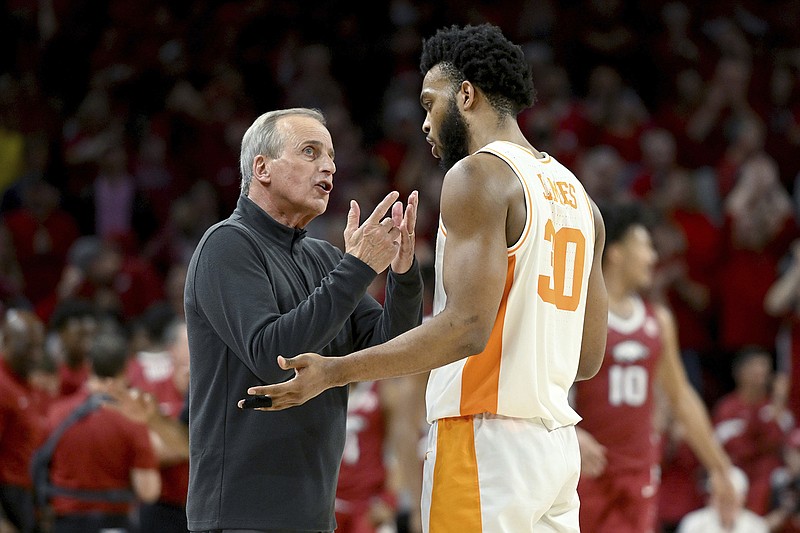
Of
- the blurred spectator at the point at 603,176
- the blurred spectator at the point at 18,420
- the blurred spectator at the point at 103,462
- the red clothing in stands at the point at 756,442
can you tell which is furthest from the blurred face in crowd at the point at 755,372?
the blurred spectator at the point at 18,420

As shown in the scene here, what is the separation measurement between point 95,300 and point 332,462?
25.9 feet

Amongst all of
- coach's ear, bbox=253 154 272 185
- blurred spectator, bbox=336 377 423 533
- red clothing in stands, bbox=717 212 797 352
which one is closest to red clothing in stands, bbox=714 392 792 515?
red clothing in stands, bbox=717 212 797 352

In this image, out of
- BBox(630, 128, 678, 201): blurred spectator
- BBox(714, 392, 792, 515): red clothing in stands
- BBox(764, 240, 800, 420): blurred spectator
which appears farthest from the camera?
BBox(630, 128, 678, 201): blurred spectator

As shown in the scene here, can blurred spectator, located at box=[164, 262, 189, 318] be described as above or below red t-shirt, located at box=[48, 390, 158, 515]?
above

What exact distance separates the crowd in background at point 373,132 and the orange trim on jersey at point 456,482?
6.47 meters

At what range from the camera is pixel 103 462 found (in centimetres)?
755

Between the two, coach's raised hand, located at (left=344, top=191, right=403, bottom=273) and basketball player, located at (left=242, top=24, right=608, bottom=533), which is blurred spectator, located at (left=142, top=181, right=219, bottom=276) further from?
coach's raised hand, located at (left=344, top=191, right=403, bottom=273)

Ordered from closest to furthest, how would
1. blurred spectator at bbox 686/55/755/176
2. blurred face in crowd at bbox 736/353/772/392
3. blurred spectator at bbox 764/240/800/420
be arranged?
blurred face in crowd at bbox 736/353/772/392 → blurred spectator at bbox 764/240/800/420 → blurred spectator at bbox 686/55/755/176

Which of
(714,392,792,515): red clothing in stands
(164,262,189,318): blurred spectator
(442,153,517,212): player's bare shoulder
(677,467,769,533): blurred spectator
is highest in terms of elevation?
(442,153,517,212): player's bare shoulder

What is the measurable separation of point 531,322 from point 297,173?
0.98 meters

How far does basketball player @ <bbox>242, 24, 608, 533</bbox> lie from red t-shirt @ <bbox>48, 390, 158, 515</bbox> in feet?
11.8

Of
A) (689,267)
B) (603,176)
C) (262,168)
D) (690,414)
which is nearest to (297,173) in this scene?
(262,168)

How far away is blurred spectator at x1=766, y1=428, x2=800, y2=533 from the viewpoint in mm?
9719

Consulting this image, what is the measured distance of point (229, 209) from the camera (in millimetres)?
13227
